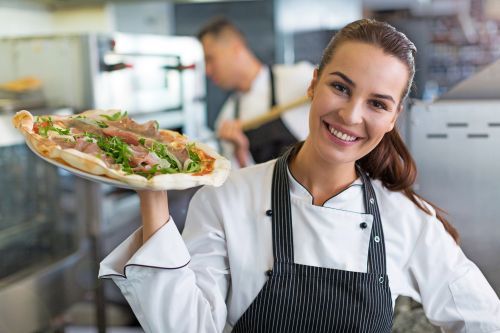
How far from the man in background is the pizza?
1.13 meters

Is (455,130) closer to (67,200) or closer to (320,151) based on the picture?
(320,151)

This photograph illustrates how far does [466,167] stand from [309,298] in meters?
0.47

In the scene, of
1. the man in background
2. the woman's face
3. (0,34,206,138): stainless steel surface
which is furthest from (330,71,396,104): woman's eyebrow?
(0,34,206,138): stainless steel surface

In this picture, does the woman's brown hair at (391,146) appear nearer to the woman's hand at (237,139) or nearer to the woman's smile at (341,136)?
the woman's smile at (341,136)

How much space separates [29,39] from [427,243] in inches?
72.8

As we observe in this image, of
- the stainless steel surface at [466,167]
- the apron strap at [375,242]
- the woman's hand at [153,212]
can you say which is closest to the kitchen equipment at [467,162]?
the stainless steel surface at [466,167]

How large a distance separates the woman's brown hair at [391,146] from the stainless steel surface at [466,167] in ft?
0.22

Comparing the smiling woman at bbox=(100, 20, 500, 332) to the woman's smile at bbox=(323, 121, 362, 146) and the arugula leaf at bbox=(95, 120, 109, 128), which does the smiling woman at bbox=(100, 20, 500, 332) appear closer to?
the woman's smile at bbox=(323, 121, 362, 146)

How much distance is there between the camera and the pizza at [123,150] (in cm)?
90

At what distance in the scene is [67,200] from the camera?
2.31 m

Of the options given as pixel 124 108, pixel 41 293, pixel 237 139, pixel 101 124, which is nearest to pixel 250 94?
pixel 237 139

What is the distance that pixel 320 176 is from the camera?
1157 millimetres

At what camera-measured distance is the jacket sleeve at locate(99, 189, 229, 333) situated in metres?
0.97

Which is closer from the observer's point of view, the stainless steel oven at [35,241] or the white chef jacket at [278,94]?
the stainless steel oven at [35,241]
